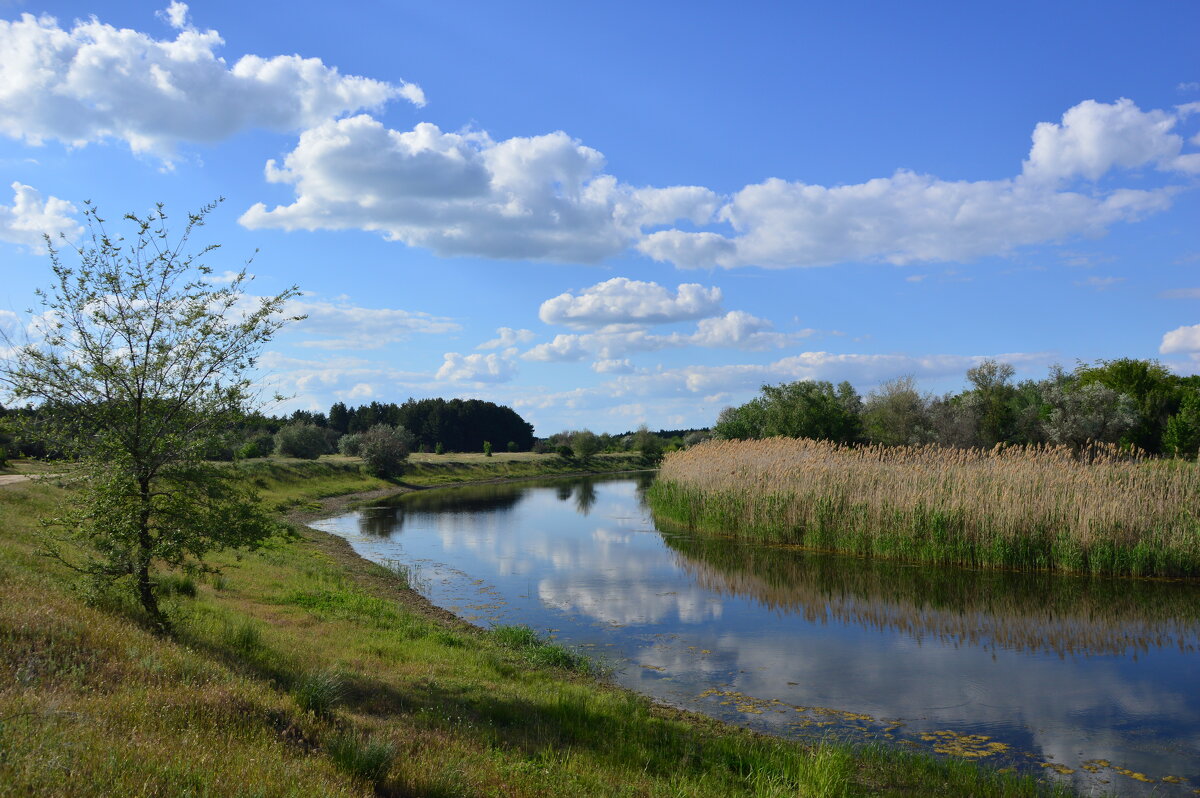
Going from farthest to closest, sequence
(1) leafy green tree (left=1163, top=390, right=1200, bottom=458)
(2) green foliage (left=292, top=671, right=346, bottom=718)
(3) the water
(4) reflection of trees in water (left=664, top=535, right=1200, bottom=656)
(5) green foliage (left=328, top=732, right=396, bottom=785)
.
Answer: (1) leafy green tree (left=1163, top=390, right=1200, bottom=458), (4) reflection of trees in water (left=664, top=535, right=1200, bottom=656), (3) the water, (2) green foliage (left=292, top=671, right=346, bottom=718), (5) green foliage (left=328, top=732, right=396, bottom=785)

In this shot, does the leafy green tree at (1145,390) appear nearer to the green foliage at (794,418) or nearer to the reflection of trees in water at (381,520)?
the green foliage at (794,418)

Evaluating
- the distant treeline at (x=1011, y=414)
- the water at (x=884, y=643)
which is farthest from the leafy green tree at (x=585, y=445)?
the water at (x=884, y=643)

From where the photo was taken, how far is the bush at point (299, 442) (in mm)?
61906

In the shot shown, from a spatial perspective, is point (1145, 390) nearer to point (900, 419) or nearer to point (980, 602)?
point (900, 419)

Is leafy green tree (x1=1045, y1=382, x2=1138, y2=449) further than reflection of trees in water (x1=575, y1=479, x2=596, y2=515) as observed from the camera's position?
Yes

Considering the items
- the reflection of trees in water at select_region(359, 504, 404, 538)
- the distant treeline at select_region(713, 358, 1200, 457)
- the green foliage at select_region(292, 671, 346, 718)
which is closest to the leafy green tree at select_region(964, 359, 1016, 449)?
the distant treeline at select_region(713, 358, 1200, 457)

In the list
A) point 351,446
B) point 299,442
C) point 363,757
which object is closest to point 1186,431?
point 363,757

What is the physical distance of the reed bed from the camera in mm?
17188

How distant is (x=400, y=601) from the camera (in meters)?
15.6

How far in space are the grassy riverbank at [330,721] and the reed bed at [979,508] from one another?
12.1 m

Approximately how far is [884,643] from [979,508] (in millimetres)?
7880

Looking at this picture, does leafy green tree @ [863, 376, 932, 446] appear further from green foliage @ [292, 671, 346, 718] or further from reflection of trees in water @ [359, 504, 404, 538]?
green foliage @ [292, 671, 346, 718]

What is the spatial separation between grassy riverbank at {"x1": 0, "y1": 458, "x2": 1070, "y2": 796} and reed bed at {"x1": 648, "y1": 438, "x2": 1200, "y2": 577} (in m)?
12.1

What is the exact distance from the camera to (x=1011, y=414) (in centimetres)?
4753
